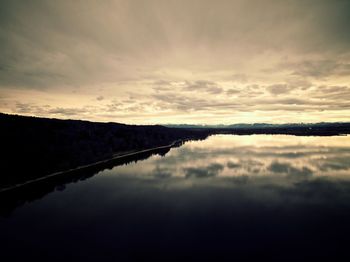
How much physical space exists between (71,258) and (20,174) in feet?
91.6

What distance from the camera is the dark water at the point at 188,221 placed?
15008mm

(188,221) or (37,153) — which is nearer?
(188,221)

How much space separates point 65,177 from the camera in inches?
1532

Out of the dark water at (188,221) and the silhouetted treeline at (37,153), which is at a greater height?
the silhouetted treeline at (37,153)

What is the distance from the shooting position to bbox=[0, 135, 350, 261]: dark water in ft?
49.2

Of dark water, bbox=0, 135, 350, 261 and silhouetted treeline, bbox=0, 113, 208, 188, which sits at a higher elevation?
silhouetted treeline, bbox=0, 113, 208, 188

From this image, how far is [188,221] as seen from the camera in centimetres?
1992

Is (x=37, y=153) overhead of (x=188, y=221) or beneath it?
overhead

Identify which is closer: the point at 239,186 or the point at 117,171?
the point at 239,186

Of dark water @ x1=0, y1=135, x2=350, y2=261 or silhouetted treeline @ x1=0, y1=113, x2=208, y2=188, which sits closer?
dark water @ x1=0, y1=135, x2=350, y2=261

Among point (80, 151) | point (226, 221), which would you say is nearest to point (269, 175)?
point (226, 221)

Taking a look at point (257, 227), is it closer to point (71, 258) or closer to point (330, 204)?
point (330, 204)

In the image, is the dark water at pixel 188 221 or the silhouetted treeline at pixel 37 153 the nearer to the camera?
the dark water at pixel 188 221

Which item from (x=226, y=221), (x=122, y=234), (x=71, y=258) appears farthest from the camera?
(x=226, y=221)
